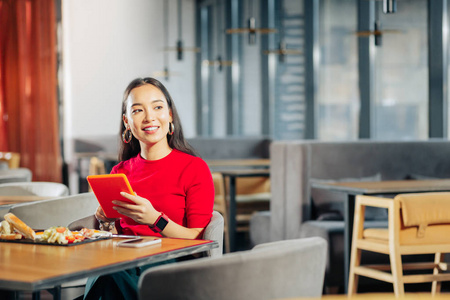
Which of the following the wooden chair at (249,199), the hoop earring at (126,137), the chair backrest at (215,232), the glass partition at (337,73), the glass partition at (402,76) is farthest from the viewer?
the glass partition at (337,73)

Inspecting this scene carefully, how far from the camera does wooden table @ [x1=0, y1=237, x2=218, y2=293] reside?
58.6 inches

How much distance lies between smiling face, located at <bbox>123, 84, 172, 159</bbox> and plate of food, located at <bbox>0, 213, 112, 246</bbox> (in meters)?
0.39

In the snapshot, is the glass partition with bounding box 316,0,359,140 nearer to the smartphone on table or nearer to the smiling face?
the smiling face

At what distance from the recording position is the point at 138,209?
6.75 ft

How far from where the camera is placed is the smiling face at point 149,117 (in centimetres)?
231

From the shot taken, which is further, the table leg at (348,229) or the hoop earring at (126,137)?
the table leg at (348,229)

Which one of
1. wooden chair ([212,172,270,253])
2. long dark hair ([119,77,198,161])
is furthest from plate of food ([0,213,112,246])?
wooden chair ([212,172,270,253])

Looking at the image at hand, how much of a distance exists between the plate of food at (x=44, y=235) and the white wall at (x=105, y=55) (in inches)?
331

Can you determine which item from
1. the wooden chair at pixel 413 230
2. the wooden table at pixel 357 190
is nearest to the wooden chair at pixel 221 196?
the wooden table at pixel 357 190

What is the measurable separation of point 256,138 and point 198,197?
280 inches

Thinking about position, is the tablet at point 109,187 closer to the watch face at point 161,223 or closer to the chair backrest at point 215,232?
the watch face at point 161,223

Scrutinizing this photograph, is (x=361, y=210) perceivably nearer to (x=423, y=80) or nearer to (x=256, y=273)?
(x=256, y=273)

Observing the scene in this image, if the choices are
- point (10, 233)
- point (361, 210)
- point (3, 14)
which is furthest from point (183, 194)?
point (3, 14)

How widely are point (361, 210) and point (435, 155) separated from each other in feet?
6.58
